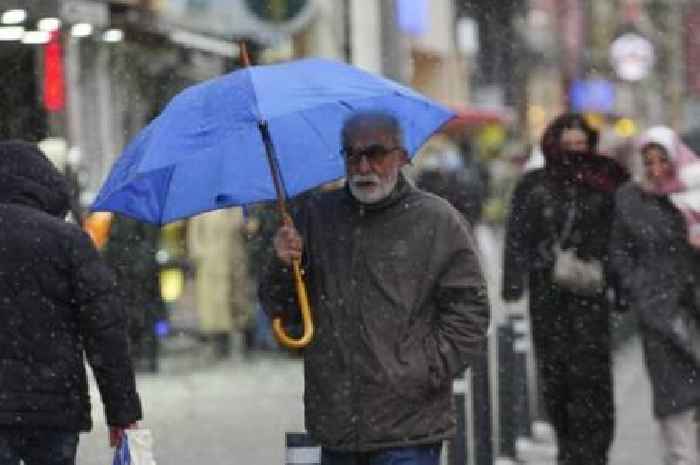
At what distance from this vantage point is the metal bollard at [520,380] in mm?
12680

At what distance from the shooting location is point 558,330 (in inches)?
429

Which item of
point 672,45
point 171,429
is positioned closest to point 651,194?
point 171,429

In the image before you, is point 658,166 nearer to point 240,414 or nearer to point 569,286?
point 569,286

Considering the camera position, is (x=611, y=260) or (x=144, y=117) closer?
(x=611, y=260)

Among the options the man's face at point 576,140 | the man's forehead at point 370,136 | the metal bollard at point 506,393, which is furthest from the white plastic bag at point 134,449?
the metal bollard at point 506,393

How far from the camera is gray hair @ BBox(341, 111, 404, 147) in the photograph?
6.74 metres

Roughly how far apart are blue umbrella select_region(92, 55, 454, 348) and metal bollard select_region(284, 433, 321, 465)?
37cm

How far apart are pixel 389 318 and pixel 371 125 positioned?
23.7 inches

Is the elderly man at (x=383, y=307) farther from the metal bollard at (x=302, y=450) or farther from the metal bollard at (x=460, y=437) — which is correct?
the metal bollard at (x=460, y=437)

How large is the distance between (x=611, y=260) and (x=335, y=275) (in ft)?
13.4

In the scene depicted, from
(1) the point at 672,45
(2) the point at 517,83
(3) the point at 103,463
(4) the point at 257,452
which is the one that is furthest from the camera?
(2) the point at 517,83

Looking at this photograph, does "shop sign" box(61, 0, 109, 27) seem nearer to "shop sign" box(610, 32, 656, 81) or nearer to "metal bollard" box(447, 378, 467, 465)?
"metal bollard" box(447, 378, 467, 465)

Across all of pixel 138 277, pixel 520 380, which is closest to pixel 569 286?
Answer: pixel 520 380

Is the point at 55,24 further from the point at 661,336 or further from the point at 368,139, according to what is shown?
the point at 368,139
